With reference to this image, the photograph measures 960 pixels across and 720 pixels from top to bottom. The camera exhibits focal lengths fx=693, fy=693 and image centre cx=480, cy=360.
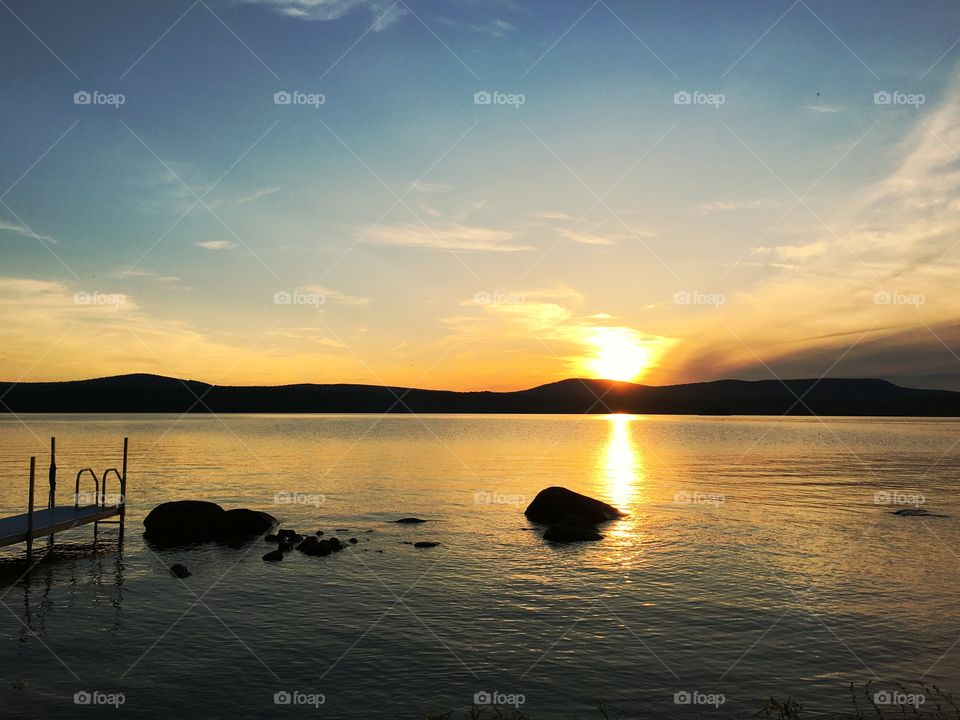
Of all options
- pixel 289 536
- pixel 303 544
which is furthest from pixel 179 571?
pixel 289 536

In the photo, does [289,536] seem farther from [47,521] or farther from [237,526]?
[47,521]

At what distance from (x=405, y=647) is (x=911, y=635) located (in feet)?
45.5

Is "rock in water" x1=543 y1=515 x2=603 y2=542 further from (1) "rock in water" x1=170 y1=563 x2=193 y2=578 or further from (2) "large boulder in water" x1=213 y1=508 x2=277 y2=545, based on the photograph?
(1) "rock in water" x1=170 y1=563 x2=193 y2=578

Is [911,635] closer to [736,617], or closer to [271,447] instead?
[736,617]

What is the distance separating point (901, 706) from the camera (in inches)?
570

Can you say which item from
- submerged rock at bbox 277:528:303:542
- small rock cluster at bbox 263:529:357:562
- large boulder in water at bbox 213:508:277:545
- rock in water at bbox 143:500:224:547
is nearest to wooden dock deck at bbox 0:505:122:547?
rock in water at bbox 143:500:224:547

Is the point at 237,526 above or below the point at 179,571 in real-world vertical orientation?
above

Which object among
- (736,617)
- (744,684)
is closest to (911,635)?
(736,617)

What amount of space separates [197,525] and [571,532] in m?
18.2

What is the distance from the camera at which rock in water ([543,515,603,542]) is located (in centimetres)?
3366

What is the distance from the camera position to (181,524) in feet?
111

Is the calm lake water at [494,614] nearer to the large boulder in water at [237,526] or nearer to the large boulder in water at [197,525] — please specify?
the large boulder in water at [197,525]

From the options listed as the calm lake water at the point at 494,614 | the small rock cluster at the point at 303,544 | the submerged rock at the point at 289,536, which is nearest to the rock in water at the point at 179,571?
the calm lake water at the point at 494,614

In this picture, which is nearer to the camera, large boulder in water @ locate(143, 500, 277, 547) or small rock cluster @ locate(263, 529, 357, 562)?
small rock cluster @ locate(263, 529, 357, 562)
